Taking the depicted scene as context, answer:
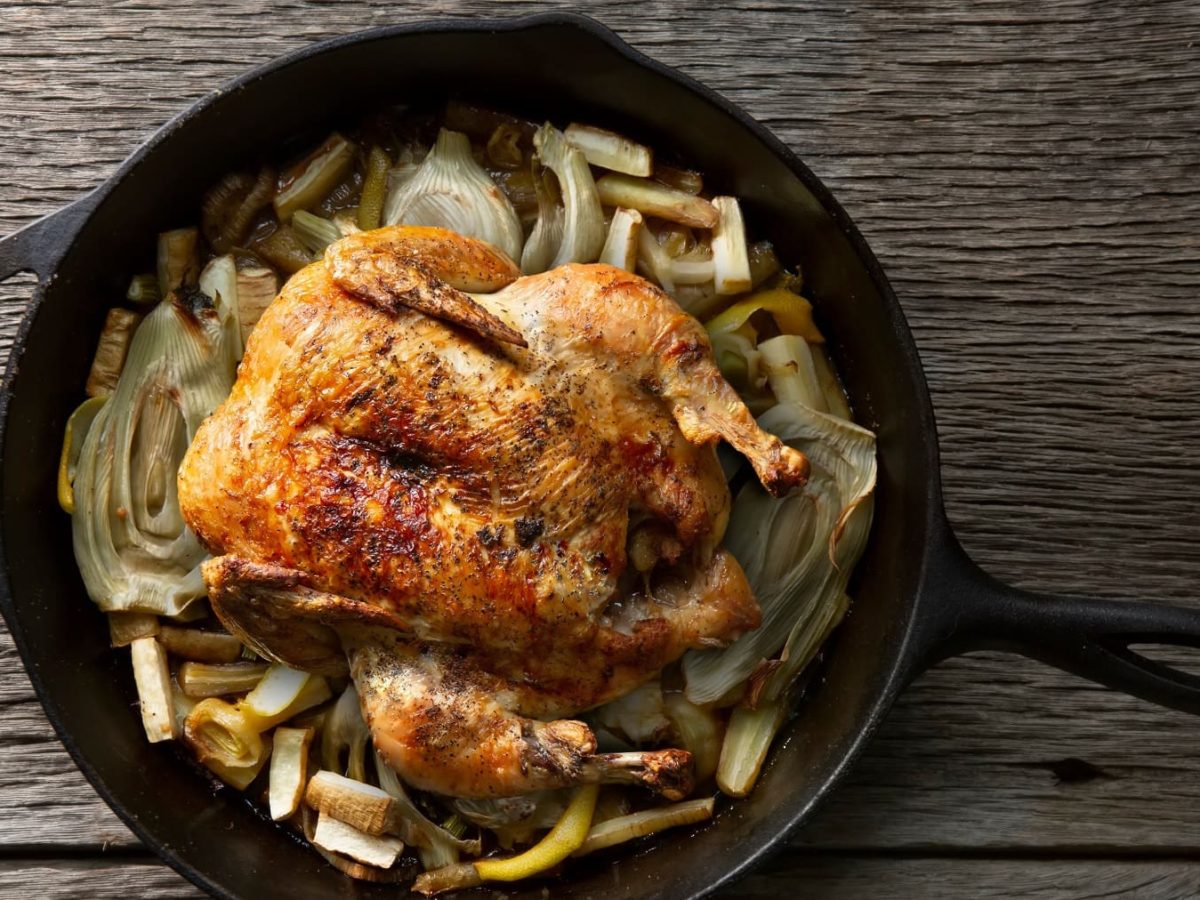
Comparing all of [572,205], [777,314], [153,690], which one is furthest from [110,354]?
[777,314]

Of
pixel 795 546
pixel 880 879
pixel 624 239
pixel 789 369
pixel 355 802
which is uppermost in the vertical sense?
pixel 624 239

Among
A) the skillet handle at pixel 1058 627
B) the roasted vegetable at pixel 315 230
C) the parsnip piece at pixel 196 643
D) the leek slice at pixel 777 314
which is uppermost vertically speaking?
the roasted vegetable at pixel 315 230

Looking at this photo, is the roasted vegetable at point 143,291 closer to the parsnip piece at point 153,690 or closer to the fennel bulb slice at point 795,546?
the parsnip piece at point 153,690

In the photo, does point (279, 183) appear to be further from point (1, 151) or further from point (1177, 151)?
point (1177, 151)

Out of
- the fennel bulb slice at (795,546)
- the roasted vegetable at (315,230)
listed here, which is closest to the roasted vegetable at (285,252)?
the roasted vegetable at (315,230)

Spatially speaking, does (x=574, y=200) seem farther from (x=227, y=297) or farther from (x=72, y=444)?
(x=72, y=444)

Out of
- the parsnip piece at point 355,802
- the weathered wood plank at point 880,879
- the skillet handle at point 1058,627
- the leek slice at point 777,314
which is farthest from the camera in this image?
the weathered wood plank at point 880,879

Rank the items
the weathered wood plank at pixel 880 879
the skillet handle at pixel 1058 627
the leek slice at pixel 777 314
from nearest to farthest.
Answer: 1. the skillet handle at pixel 1058 627
2. the leek slice at pixel 777 314
3. the weathered wood plank at pixel 880 879
